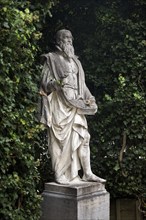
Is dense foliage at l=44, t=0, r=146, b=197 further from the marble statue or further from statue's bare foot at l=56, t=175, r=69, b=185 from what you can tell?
statue's bare foot at l=56, t=175, r=69, b=185

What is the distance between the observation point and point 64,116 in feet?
15.1

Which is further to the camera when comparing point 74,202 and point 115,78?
point 115,78

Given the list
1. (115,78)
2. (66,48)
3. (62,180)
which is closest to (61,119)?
(62,180)

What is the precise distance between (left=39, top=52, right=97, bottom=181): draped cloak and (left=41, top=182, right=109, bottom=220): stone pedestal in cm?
24

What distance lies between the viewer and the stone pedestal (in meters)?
4.27

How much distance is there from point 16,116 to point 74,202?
4.39 ft

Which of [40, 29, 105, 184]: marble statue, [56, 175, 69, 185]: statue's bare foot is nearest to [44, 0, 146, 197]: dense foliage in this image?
[40, 29, 105, 184]: marble statue

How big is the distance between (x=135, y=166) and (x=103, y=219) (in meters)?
1.24

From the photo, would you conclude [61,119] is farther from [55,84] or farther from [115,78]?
[115,78]

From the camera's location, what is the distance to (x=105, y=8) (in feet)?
19.4

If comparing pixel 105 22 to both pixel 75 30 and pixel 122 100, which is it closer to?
pixel 75 30

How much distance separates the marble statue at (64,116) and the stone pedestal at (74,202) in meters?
0.15

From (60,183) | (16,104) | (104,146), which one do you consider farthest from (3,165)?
(104,146)

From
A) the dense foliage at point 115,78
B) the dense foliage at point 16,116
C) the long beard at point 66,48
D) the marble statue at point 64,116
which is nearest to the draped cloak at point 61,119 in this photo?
the marble statue at point 64,116
